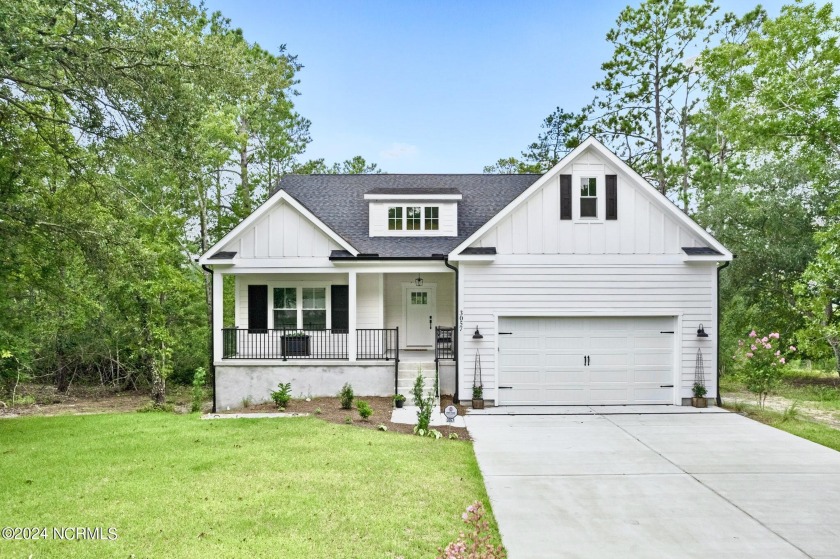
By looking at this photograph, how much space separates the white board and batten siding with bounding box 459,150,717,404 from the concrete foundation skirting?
7.04 feet

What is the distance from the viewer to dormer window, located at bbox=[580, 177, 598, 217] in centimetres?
1172

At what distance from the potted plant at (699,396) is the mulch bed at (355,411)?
5.20 m

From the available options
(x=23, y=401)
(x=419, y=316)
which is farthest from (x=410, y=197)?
(x=23, y=401)

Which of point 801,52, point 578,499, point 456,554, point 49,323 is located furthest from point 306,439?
point 801,52

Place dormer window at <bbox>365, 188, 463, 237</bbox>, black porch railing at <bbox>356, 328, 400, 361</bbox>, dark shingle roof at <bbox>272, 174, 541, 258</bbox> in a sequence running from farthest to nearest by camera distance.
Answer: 1. dormer window at <bbox>365, 188, 463, 237</bbox>
2. dark shingle roof at <bbox>272, 174, 541, 258</bbox>
3. black porch railing at <bbox>356, 328, 400, 361</bbox>

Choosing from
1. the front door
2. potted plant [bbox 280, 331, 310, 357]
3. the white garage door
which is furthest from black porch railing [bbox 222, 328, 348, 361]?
the white garage door

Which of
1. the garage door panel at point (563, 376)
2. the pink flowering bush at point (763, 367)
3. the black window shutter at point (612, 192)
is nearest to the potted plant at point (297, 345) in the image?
the garage door panel at point (563, 376)

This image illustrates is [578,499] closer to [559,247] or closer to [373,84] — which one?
[559,247]

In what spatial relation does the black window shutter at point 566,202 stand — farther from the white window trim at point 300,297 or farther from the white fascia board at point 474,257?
the white window trim at point 300,297

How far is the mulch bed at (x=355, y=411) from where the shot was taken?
9570mm

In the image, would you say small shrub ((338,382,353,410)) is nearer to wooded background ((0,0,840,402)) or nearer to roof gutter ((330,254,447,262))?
roof gutter ((330,254,447,262))

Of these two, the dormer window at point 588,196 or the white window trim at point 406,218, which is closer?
the dormer window at point 588,196

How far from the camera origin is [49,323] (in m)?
14.2

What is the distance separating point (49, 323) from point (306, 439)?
10.2m
